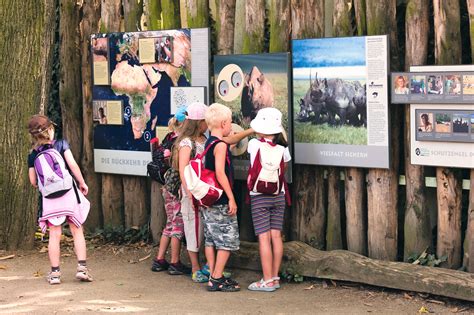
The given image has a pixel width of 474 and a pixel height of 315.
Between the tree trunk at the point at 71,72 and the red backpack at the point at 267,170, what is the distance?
3.35 metres

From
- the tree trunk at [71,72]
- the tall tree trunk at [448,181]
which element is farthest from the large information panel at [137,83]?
the tall tree trunk at [448,181]

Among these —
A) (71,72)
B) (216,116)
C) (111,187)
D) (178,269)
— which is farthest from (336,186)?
(71,72)

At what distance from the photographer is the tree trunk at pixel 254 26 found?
9.65 metres

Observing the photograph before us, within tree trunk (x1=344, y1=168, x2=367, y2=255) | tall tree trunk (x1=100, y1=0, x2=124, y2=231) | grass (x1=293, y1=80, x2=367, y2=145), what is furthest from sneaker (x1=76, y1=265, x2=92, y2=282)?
tree trunk (x1=344, y1=168, x2=367, y2=255)

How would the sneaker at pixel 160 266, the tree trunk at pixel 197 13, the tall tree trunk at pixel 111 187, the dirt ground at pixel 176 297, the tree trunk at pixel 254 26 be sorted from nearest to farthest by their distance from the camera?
1. the dirt ground at pixel 176 297
2. the tree trunk at pixel 254 26
3. the sneaker at pixel 160 266
4. the tree trunk at pixel 197 13
5. the tall tree trunk at pixel 111 187

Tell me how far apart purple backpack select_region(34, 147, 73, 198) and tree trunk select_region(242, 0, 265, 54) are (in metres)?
2.16

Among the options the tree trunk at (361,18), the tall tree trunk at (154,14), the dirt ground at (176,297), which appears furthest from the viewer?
the tall tree trunk at (154,14)

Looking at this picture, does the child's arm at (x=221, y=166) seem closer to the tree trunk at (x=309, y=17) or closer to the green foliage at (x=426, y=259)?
the tree trunk at (x=309, y=17)

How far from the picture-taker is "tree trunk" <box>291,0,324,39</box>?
9.27 metres

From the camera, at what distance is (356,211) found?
9133 millimetres

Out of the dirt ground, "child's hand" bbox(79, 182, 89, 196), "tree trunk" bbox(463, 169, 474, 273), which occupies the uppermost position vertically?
"child's hand" bbox(79, 182, 89, 196)

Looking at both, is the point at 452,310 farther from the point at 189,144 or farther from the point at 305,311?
the point at 189,144

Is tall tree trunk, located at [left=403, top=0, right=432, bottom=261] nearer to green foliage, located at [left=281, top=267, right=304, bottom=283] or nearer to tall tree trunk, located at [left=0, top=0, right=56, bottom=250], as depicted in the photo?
green foliage, located at [left=281, top=267, right=304, bottom=283]

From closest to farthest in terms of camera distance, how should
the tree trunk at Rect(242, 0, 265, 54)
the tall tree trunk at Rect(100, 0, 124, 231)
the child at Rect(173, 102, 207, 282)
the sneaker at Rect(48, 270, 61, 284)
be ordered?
the child at Rect(173, 102, 207, 282) → the sneaker at Rect(48, 270, 61, 284) → the tree trunk at Rect(242, 0, 265, 54) → the tall tree trunk at Rect(100, 0, 124, 231)
